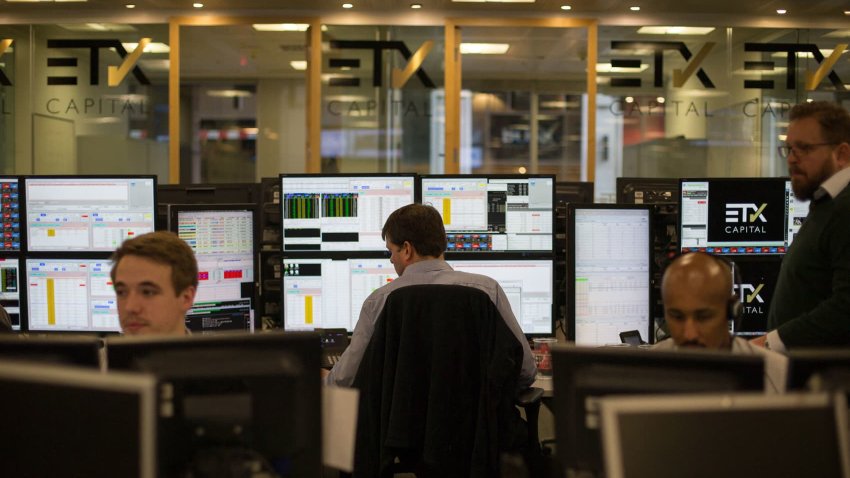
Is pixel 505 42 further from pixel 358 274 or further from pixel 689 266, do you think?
pixel 689 266

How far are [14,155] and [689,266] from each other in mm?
7169

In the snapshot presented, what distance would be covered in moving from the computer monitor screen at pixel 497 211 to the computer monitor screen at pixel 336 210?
195 millimetres

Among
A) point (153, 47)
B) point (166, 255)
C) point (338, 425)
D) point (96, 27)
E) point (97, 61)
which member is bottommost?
point (338, 425)

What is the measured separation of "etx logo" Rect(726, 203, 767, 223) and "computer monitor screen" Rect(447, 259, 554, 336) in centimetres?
77

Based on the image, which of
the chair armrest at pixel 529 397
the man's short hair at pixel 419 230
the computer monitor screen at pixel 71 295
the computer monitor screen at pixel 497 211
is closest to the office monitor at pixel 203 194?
the computer monitor screen at pixel 71 295

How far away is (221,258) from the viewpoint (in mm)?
3605

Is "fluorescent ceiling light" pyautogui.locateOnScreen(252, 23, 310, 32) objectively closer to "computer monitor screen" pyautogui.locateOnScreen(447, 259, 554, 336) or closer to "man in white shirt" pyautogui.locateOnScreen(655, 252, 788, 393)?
"computer monitor screen" pyautogui.locateOnScreen(447, 259, 554, 336)

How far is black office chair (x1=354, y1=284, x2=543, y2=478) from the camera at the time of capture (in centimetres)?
272

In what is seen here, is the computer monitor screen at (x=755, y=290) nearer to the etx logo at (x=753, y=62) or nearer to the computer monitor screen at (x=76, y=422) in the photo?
the computer monitor screen at (x=76, y=422)

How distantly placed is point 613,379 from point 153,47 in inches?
275

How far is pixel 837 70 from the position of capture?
24.9ft

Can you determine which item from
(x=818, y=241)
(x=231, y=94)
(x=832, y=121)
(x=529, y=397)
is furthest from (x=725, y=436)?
(x=231, y=94)

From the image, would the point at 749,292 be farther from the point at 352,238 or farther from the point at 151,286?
the point at 151,286

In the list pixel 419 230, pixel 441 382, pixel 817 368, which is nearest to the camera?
pixel 817 368
